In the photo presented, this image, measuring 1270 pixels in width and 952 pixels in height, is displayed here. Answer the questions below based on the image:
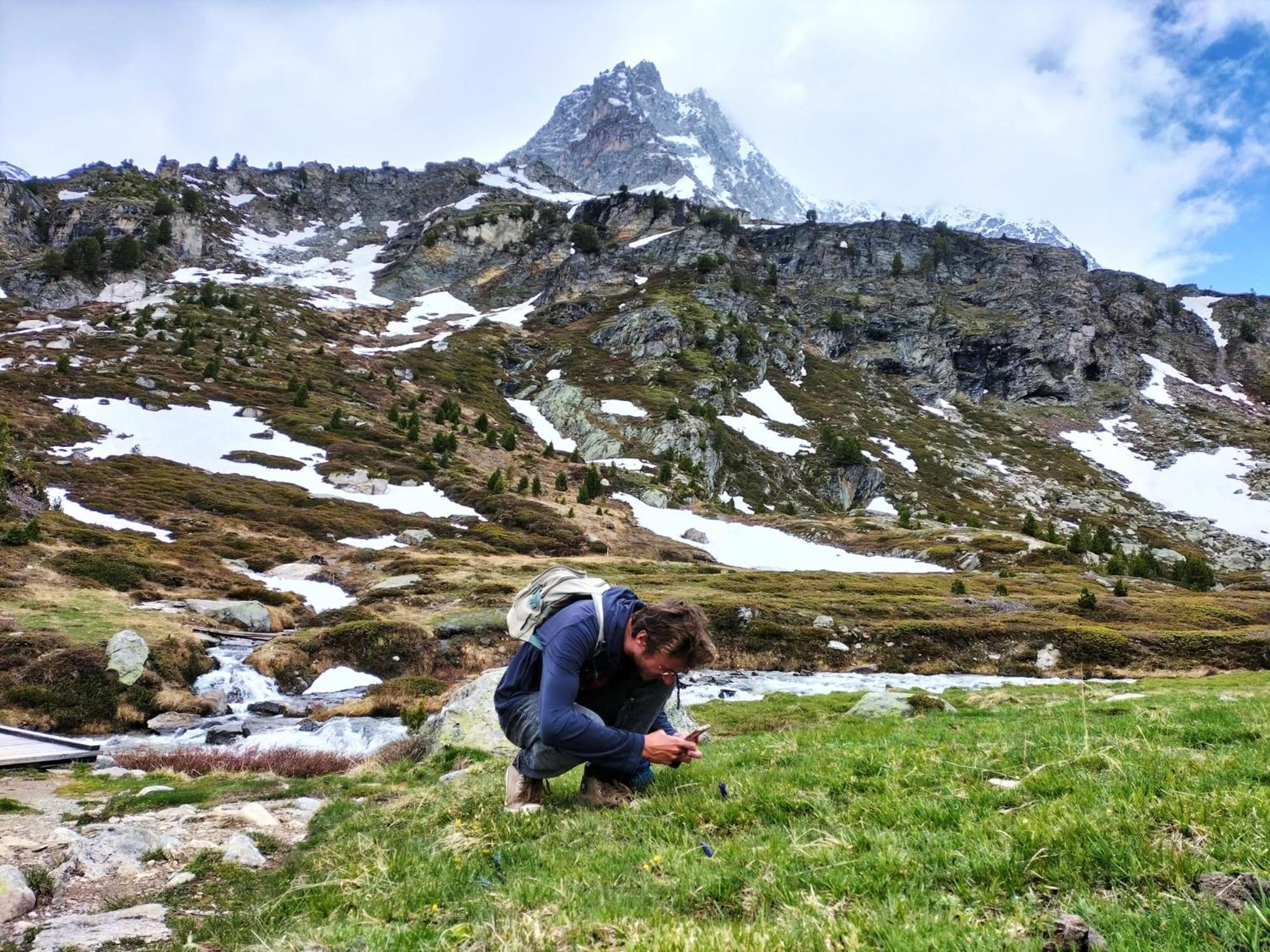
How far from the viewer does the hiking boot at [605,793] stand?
6.97 m

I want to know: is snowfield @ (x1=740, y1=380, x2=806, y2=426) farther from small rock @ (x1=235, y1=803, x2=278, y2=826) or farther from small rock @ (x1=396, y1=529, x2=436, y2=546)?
small rock @ (x1=235, y1=803, x2=278, y2=826)

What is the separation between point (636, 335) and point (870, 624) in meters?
118

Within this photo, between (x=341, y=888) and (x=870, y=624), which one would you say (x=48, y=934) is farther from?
(x=870, y=624)

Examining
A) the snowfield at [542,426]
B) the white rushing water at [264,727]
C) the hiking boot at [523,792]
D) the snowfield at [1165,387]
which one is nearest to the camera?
the hiking boot at [523,792]

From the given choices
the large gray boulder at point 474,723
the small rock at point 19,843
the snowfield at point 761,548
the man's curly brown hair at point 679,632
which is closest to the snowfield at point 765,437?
the snowfield at point 761,548

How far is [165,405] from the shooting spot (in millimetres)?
78000

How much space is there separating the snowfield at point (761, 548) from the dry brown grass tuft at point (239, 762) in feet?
171

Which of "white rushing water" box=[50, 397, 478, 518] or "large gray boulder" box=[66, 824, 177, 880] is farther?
"white rushing water" box=[50, 397, 478, 518]

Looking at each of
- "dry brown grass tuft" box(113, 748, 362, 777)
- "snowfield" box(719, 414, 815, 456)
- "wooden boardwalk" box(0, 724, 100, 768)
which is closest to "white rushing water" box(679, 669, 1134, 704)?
"dry brown grass tuft" box(113, 748, 362, 777)

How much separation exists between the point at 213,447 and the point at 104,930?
79.1 m

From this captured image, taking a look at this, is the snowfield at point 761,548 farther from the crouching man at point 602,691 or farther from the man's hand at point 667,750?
the man's hand at point 667,750

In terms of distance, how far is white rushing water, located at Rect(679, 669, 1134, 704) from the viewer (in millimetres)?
29312

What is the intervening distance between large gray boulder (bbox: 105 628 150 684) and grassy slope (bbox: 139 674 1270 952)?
68.0 feet

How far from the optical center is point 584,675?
657 cm
